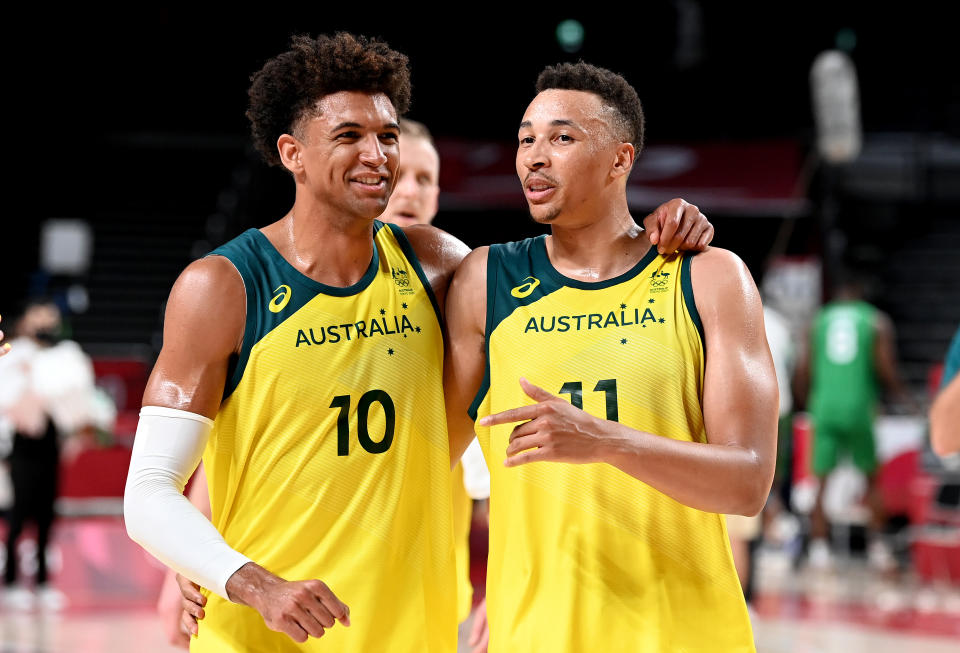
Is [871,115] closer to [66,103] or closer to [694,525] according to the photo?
[66,103]

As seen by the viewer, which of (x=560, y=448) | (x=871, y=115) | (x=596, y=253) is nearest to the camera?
(x=560, y=448)

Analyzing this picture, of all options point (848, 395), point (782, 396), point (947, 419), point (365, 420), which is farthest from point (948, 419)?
point (848, 395)

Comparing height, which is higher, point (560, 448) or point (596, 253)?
point (596, 253)

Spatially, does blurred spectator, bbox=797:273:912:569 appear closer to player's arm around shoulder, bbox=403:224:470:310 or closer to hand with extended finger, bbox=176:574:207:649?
player's arm around shoulder, bbox=403:224:470:310

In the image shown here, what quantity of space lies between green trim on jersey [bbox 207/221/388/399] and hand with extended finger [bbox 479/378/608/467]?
0.64 metres

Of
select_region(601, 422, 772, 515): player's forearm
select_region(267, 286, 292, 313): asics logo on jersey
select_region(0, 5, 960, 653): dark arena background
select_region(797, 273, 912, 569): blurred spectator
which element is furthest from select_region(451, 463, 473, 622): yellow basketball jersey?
select_region(0, 5, 960, 653): dark arena background

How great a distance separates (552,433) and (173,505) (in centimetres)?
82

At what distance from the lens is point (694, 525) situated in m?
2.55

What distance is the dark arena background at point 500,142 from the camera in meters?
13.9

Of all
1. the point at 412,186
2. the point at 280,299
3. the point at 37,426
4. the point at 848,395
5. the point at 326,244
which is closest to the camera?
the point at 280,299

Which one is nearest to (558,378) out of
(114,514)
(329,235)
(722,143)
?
(329,235)

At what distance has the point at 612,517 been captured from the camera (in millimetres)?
2533

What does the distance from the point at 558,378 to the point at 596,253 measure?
1.07 ft

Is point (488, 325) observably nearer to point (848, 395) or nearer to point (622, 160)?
point (622, 160)
